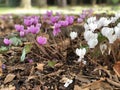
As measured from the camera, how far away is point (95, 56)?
110 inches

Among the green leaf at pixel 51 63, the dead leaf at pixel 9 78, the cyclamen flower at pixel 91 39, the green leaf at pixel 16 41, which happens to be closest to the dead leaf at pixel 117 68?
the cyclamen flower at pixel 91 39

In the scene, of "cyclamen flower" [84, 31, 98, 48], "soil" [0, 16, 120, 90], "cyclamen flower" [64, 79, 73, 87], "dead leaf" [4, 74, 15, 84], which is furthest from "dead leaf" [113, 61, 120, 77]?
"dead leaf" [4, 74, 15, 84]

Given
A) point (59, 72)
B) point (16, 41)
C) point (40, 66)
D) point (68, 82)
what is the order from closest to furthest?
1. point (68, 82)
2. point (59, 72)
3. point (40, 66)
4. point (16, 41)

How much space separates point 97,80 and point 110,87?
13 centimetres

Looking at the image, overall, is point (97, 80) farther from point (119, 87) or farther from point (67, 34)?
point (67, 34)

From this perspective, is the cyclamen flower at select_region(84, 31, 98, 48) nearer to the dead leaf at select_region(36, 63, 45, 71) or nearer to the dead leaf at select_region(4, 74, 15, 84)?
the dead leaf at select_region(36, 63, 45, 71)

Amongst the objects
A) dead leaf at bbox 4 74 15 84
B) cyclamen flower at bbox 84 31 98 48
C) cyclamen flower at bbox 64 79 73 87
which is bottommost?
dead leaf at bbox 4 74 15 84

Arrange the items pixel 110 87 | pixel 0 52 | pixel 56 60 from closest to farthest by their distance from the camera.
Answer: pixel 110 87 < pixel 56 60 < pixel 0 52

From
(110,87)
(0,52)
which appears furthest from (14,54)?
(110,87)

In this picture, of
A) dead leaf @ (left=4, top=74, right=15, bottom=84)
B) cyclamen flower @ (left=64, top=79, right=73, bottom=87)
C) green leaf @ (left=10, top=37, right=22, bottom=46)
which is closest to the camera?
cyclamen flower @ (left=64, top=79, right=73, bottom=87)

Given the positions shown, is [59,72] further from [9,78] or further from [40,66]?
[9,78]

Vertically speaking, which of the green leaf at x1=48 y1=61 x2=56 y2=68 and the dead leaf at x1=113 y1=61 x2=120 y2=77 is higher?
the dead leaf at x1=113 y1=61 x2=120 y2=77

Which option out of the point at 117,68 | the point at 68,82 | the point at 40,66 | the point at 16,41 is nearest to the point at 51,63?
the point at 40,66

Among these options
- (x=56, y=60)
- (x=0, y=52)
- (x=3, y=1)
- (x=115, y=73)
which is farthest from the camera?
(x=3, y=1)
